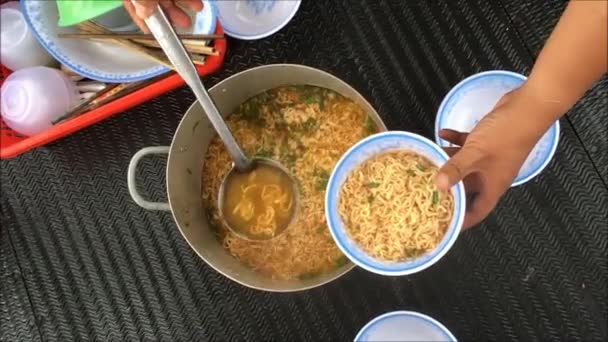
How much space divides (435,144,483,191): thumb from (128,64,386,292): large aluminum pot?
20 centimetres

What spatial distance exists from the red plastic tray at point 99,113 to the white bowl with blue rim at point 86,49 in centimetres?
3

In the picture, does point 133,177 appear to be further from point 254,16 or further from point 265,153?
point 254,16

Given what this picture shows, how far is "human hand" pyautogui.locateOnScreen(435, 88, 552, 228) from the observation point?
866 mm

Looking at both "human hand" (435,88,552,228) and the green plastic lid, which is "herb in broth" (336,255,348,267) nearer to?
"human hand" (435,88,552,228)

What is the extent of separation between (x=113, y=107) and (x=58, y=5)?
21 centimetres

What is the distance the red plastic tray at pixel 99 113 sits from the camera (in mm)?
1158

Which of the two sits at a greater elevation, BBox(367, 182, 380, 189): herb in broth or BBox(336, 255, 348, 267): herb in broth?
BBox(367, 182, 380, 189): herb in broth

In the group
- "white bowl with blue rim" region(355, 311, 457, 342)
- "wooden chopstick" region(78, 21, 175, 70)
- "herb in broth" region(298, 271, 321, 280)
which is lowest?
"white bowl with blue rim" region(355, 311, 457, 342)

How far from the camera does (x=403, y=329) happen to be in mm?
1134

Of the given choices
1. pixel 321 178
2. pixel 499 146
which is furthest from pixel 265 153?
pixel 499 146

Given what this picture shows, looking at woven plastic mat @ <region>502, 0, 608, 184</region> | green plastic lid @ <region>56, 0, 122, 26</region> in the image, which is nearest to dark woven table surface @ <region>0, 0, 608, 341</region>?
woven plastic mat @ <region>502, 0, 608, 184</region>

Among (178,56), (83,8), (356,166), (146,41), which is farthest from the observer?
(146,41)

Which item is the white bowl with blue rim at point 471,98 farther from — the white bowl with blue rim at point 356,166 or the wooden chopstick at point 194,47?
the wooden chopstick at point 194,47

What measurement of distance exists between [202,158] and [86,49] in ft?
1.05
